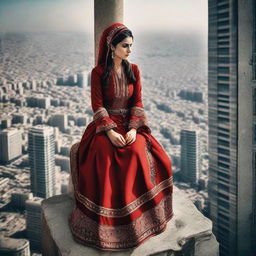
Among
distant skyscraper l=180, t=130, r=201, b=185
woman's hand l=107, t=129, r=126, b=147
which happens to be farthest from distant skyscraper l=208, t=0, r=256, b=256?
woman's hand l=107, t=129, r=126, b=147

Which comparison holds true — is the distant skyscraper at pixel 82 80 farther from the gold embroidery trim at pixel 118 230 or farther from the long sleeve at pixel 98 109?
the gold embroidery trim at pixel 118 230

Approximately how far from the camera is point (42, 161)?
44.4 ft

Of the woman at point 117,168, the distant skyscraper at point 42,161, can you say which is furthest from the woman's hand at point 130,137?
the distant skyscraper at point 42,161

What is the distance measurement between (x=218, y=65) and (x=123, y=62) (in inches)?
349

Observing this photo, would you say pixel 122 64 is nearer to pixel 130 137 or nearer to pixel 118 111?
pixel 118 111

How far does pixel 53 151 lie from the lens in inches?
560

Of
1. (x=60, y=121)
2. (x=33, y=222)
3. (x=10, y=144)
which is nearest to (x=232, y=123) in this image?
(x=33, y=222)

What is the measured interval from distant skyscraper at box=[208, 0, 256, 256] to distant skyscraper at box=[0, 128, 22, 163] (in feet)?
28.2

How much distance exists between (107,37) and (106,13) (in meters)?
0.57

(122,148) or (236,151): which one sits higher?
(122,148)

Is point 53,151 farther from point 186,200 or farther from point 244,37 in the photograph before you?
point 186,200

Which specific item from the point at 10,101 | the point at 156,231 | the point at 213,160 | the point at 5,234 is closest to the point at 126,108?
the point at 156,231

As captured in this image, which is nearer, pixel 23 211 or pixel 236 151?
pixel 236 151

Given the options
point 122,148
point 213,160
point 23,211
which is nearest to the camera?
point 122,148
